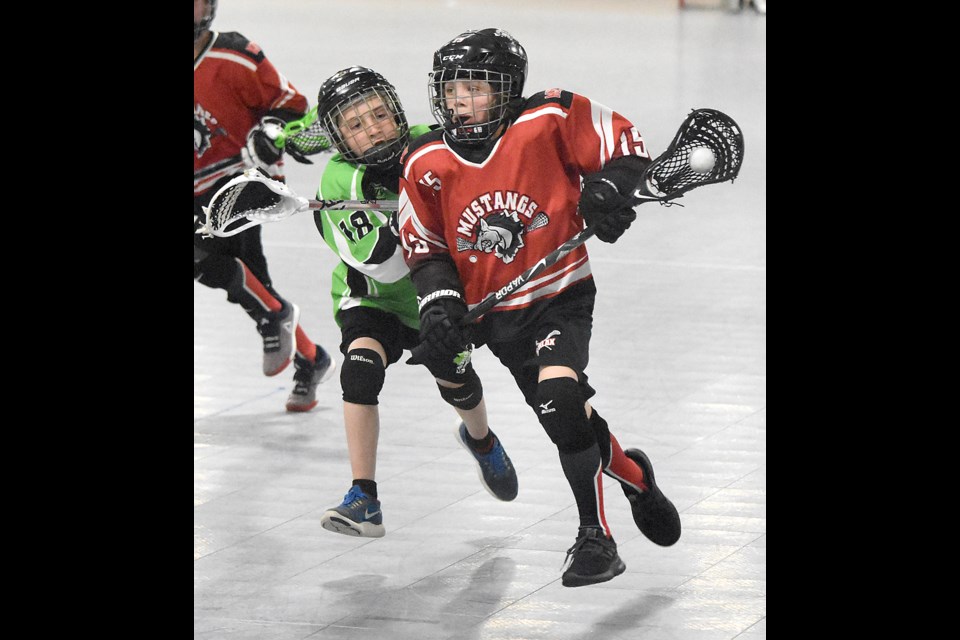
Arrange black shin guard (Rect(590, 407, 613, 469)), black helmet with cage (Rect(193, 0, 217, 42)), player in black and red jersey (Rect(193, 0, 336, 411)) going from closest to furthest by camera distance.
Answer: black shin guard (Rect(590, 407, 613, 469)), black helmet with cage (Rect(193, 0, 217, 42)), player in black and red jersey (Rect(193, 0, 336, 411))

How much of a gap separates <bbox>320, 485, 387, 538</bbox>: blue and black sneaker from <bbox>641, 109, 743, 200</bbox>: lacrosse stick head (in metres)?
1.15

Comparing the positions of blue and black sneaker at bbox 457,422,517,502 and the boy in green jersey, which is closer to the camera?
the boy in green jersey

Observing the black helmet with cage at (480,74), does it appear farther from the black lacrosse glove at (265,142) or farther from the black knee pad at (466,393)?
the black lacrosse glove at (265,142)

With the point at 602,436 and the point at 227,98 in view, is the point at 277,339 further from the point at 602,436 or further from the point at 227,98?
the point at 602,436

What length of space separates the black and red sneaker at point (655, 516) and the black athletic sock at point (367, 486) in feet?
2.21

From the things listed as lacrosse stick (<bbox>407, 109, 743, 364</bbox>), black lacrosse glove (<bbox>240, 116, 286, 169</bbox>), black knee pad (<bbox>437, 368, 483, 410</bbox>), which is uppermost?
A: lacrosse stick (<bbox>407, 109, 743, 364</bbox>)

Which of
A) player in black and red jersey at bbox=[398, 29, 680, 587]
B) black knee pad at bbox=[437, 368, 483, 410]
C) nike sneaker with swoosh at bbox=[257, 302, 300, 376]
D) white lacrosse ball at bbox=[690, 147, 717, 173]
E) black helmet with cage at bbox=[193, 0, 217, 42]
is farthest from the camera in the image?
nike sneaker with swoosh at bbox=[257, 302, 300, 376]

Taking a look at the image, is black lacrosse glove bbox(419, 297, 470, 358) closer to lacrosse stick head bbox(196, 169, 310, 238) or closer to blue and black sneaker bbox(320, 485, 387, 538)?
blue and black sneaker bbox(320, 485, 387, 538)

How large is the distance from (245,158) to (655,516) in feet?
7.61

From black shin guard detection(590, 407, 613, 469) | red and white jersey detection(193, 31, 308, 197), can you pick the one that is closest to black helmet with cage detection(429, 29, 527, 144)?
black shin guard detection(590, 407, 613, 469)

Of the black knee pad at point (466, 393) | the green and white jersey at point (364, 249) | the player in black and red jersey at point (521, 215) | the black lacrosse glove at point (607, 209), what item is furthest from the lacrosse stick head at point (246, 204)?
the black lacrosse glove at point (607, 209)

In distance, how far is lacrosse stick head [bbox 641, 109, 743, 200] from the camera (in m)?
3.47
